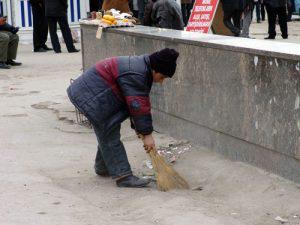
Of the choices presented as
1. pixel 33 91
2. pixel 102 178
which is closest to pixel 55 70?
pixel 33 91

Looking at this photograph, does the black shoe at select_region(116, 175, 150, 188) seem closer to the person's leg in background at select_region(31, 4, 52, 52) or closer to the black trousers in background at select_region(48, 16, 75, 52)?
the black trousers in background at select_region(48, 16, 75, 52)

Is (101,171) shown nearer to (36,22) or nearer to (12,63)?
(12,63)

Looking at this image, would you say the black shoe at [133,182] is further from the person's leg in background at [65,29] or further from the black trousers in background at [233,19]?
the person's leg in background at [65,29]

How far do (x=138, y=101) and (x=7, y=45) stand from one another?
8446 millimetres

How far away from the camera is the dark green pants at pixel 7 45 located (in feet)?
45.2

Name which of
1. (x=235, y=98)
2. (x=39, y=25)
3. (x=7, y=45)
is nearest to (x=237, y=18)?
(x=7, y=45)

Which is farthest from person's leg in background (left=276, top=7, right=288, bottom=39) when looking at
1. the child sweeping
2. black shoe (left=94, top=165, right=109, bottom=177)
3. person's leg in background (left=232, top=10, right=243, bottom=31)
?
the child sweeping

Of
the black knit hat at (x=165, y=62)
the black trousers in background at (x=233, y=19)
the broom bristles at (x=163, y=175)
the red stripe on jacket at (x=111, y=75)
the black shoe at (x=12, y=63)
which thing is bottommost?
the black shoe at (x=12, y=63)

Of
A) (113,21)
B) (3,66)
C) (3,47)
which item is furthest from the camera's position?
(3,66)

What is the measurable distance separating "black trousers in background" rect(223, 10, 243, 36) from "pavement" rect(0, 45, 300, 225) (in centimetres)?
492

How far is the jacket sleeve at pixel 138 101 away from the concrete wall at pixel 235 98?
0.91 metres

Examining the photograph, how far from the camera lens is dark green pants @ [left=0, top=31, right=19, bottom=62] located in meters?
13.8

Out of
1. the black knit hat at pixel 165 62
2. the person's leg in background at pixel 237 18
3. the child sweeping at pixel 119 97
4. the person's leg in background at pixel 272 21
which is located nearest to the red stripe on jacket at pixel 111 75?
the child sweeping at pixel 119 97

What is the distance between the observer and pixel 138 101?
5918 millimetres
